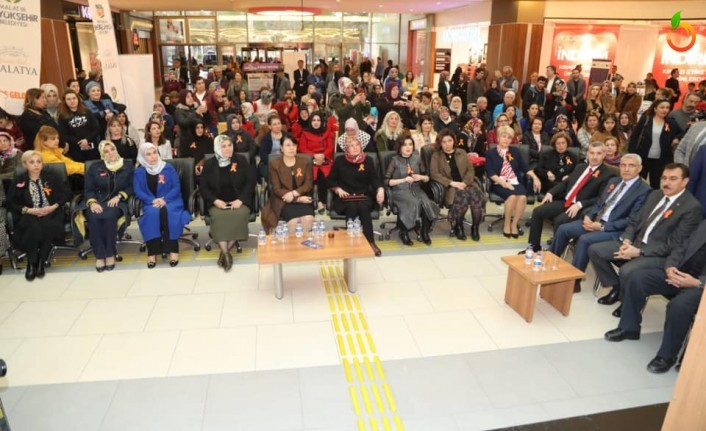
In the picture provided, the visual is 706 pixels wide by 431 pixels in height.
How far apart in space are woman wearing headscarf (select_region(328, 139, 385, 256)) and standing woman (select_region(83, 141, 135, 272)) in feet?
7.42

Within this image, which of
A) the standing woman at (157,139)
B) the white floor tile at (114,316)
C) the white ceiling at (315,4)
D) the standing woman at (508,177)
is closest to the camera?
the white floor tile at (114,316)

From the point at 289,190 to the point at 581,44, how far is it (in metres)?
11.5

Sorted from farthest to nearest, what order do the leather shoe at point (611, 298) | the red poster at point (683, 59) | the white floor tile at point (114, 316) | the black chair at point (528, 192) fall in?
the red poster at point (683, 59) → the black chair at point (528, 192) → the leather shoe at point (611, 298) → the white floor tile at point (114, 316)

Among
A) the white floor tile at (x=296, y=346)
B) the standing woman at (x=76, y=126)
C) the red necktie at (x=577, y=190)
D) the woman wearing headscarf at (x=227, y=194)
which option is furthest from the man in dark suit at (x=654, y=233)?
the standing woman at (x=76, y=126)

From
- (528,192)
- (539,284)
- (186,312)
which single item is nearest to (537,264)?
(539,284)

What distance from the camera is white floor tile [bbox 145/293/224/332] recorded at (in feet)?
14.1

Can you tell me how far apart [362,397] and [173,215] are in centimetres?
307

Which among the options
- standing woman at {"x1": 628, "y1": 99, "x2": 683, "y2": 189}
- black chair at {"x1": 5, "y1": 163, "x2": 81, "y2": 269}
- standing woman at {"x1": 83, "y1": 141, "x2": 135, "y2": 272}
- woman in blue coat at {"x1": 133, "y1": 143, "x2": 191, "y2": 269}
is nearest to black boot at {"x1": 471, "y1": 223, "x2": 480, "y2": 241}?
standing woman at {"x1": 628, "y1": 99, "x2": 683, "y2": 189}

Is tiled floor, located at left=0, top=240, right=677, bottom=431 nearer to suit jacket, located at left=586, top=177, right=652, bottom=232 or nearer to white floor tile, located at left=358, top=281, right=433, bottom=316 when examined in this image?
white floor tile, located at left=358, top=281, right=433, bottom=316

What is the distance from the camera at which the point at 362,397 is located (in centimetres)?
341

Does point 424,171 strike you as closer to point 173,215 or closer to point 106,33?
point 173,215

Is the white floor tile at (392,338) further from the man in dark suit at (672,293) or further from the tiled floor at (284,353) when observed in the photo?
the man in dark suit at (672,293)

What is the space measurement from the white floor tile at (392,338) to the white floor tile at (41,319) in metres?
2.56

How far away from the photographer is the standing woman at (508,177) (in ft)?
20.5
